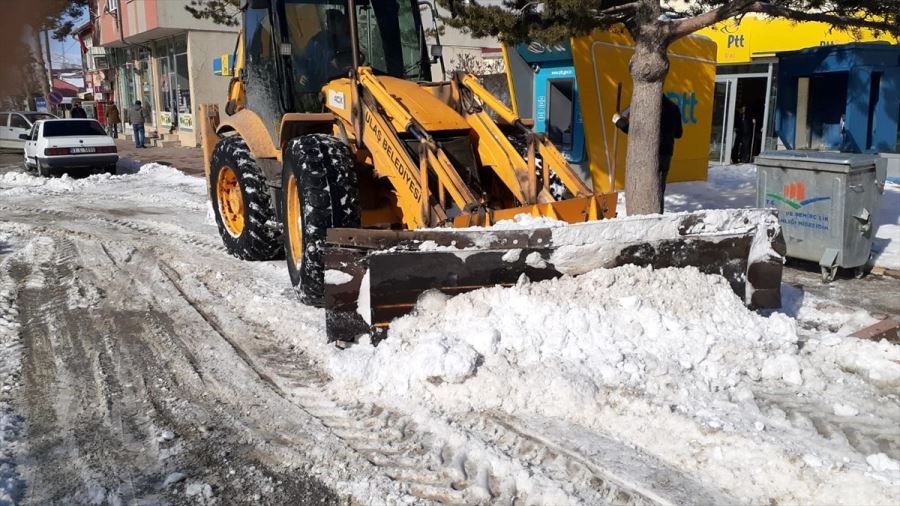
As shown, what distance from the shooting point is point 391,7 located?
7062mm

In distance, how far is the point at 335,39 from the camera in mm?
6812

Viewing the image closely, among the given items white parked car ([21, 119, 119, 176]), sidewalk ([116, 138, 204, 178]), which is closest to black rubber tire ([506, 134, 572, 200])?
sidewalk ([116, 138, 204, 178])

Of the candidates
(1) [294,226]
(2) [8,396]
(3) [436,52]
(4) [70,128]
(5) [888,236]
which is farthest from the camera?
(4) [70,128]

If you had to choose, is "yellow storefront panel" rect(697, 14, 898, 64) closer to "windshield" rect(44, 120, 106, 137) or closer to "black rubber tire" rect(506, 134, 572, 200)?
"black rubber tire" rect(506, 134, 572, 200)

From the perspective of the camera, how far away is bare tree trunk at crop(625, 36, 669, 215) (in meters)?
7.50

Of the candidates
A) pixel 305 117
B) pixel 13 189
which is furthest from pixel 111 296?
pixel 13 189

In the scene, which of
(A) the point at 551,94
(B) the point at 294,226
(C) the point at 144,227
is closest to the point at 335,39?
(B) the point at 294,226

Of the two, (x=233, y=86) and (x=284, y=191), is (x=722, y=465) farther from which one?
(x=233, y=86)

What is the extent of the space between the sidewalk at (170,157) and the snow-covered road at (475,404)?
12.9 meters

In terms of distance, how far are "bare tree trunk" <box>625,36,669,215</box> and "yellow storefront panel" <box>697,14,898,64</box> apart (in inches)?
349

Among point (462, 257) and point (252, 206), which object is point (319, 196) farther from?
Result: point (252, 206)

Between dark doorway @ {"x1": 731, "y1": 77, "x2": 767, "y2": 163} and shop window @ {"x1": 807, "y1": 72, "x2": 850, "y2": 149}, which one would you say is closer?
shop window @ {"x1": 807, "y1": 72, "x2": 850, "y2": 149}

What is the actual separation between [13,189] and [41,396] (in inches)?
514

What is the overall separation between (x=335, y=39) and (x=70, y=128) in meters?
13.7
